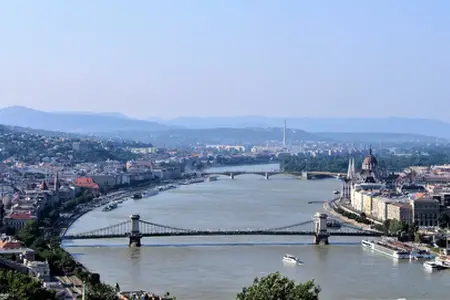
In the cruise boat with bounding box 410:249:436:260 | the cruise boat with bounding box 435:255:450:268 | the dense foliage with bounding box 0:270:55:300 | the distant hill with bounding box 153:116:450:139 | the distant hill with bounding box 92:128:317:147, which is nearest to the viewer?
the dense foliage with bounding box 0:270:55:300

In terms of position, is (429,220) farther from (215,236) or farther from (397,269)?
(397,269)

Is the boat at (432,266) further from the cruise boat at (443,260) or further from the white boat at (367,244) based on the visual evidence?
the white boat at (367,244)

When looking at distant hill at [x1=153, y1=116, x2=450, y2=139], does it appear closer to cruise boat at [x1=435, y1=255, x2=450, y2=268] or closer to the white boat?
the white boat

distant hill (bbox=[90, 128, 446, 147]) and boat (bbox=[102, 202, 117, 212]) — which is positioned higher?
distant hill (bbox=[90, 128, 446, 147])

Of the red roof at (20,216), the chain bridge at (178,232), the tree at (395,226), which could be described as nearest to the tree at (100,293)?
the chain bridge at (178,232)

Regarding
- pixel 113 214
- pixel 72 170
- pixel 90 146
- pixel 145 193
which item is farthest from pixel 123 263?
pixel 90 146

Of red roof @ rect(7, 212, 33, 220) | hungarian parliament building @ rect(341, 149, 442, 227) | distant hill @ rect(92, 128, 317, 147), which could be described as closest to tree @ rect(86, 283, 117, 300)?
red roof @ rect(7, 212, 33, 220)

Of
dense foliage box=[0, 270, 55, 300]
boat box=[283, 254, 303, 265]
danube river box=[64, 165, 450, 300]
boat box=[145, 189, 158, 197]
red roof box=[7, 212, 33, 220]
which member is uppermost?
dense foliage box=[0, 270, 55, 300]
